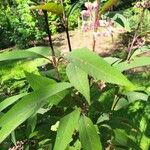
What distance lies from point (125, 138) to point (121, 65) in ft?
1.59

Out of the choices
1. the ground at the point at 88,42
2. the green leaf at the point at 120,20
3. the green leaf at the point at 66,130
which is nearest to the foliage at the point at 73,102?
the green leaf at the point at 66,130

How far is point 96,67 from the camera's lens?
1725 millimetres

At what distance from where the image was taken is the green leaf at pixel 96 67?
1.67 metres

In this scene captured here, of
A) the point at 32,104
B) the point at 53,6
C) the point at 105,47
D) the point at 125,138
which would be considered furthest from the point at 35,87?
the point at 105,47

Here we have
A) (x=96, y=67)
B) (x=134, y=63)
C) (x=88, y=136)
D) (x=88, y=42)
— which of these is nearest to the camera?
(x=96, y=67)

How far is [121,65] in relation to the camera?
2170mm

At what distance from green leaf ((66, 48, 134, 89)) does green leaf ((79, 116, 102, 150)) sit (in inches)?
14.6

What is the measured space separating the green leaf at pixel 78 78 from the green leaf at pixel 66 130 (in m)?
0.25

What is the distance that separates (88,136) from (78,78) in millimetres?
369

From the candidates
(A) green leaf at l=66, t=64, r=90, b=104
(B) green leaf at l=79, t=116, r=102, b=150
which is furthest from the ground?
(A) green leaf at l=66, t=64, r=90, b=104

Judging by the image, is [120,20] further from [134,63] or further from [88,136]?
[88,136]

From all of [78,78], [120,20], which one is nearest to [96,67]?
[78,78]

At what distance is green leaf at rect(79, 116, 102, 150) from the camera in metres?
1.97

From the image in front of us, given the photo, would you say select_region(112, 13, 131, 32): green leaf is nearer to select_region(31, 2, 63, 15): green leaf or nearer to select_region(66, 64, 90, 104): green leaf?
select_region(31, 2, 63, 15): green leaf
